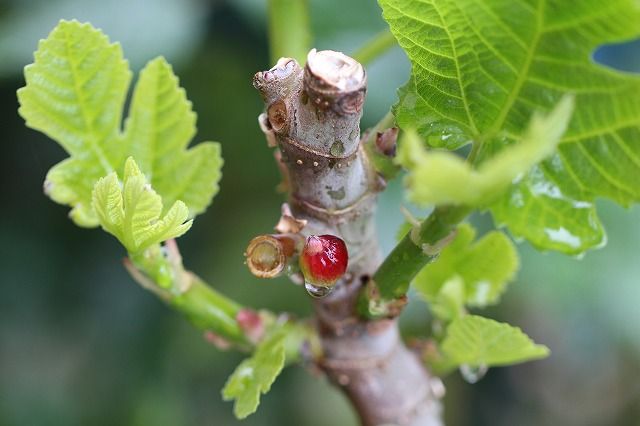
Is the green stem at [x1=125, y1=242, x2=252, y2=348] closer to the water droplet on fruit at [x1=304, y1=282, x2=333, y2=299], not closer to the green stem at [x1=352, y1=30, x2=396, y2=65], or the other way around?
the water droplet on fruit at [x1=304, y1=282, x2=333, y2=299]

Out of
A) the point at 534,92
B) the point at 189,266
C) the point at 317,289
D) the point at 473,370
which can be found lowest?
the point at 189,266

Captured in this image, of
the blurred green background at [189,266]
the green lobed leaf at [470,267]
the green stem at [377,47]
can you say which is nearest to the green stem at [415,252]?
the green lobed leaf at [470,267]

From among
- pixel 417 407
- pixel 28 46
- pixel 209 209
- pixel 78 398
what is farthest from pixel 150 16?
pixel 417 407

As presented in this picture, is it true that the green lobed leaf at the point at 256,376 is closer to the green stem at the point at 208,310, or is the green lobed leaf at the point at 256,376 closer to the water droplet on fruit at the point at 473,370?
the green stem at the point at 208,310

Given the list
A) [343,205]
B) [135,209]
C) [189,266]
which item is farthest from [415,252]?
[189,266]

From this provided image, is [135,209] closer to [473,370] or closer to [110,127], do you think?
[110,127]

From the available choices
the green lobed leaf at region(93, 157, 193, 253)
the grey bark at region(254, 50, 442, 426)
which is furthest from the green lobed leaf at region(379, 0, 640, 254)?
the green lobed leaf at region(93, 157, 193, 253)
